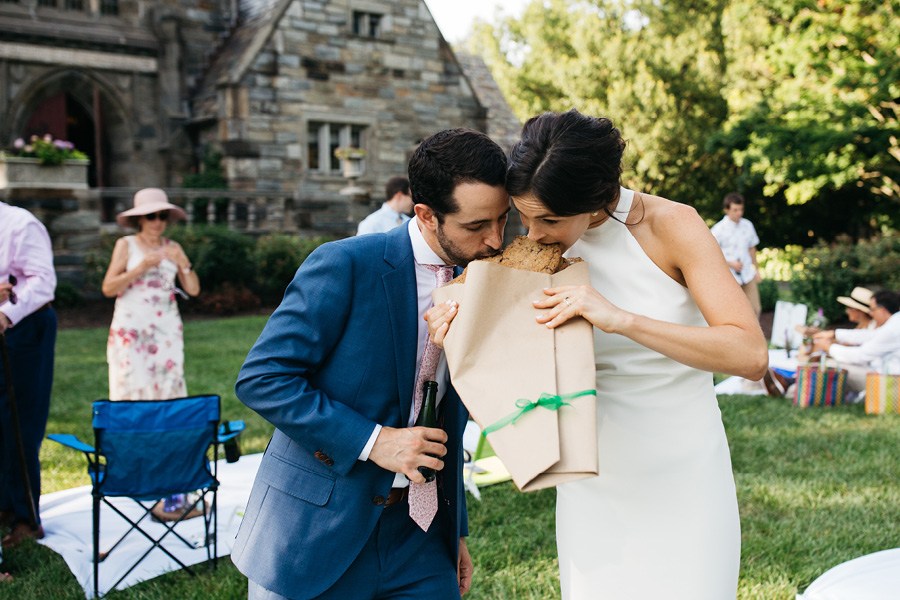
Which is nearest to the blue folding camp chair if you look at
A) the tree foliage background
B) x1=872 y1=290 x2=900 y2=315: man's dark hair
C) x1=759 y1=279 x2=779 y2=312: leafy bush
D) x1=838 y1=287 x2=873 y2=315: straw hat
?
x1=872 y1=290 x2=900 y2=315: man's dark hair

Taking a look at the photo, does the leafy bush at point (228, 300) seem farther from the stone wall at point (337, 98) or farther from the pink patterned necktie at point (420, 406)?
the pink patterned necktie at point (420, 406)

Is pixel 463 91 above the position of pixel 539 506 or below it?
above

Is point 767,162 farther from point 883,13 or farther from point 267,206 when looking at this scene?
point 267,206

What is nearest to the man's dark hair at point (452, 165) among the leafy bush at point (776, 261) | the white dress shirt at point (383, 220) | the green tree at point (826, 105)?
the white dress shirt at point (383, 220)

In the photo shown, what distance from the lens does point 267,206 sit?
19.9 m

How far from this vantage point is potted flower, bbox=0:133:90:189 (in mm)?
15133

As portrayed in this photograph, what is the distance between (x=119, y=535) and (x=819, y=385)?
7.17 meters

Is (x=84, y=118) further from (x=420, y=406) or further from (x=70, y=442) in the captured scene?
(x=420, y=406)

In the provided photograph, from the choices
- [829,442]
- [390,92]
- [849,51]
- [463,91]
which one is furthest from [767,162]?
[829,442]

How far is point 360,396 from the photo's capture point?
95.2 inches

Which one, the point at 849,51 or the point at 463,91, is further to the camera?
the point at 463,91

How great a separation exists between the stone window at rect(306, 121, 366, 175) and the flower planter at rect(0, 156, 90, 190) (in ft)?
20.5

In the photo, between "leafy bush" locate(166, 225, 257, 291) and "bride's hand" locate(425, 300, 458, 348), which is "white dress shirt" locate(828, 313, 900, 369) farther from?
"leafy bush" locate(166, 225, 257, 291)

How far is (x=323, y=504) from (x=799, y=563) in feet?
11.7
